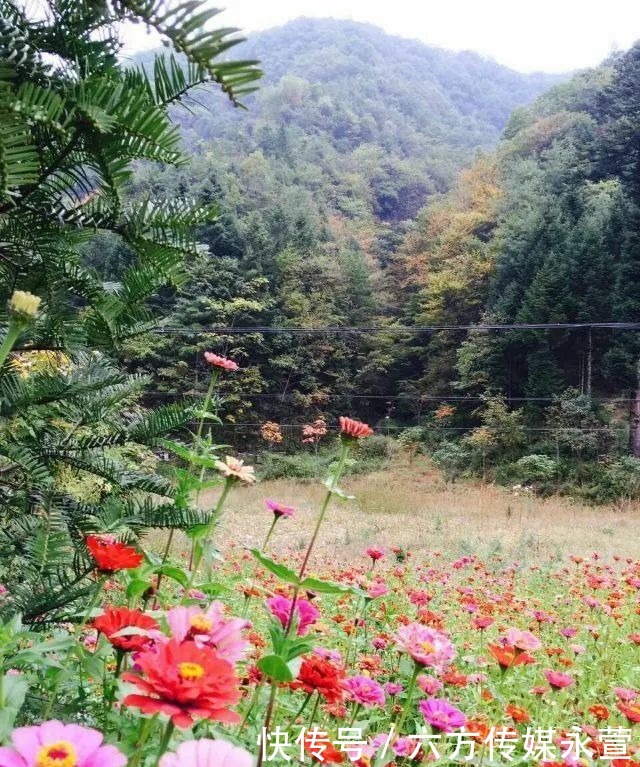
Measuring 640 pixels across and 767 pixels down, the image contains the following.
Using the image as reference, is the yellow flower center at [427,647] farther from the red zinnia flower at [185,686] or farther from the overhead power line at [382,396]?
the overhead power line at [382,396]

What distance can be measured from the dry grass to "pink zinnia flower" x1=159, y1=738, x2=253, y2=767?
5.65m

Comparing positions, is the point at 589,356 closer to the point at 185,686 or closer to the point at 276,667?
the point at 276,667

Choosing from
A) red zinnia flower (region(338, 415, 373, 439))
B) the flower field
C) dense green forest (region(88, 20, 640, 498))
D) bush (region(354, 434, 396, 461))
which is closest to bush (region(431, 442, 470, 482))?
dense green forest (region(88, 20, 640, 498))

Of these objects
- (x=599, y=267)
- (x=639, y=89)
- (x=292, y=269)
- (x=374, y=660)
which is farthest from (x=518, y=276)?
(x=374, y=660)

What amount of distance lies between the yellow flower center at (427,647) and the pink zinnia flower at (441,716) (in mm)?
253

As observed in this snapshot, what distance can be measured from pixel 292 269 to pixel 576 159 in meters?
12.3

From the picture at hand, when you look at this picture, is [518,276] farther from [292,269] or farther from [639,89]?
[639,89]

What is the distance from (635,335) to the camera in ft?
61.1

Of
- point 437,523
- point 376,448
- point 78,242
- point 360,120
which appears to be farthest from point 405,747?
point 360,120

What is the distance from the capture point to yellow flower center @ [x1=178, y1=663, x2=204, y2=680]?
431 mm

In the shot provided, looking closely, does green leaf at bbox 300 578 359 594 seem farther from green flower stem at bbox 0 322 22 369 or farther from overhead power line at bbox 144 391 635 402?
overhead power line at bbox 144 391 635 402

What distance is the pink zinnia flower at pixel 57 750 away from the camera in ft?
1.28

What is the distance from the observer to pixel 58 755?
1.31ft

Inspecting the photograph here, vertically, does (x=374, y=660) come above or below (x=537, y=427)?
above
